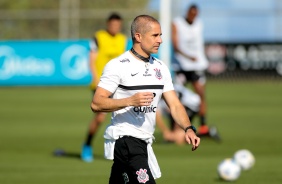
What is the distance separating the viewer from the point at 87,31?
43500mm

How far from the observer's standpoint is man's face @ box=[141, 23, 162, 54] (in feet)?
28.5

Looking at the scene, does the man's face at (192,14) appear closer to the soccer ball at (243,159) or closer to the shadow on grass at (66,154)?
the shadow on grass at (66,154)

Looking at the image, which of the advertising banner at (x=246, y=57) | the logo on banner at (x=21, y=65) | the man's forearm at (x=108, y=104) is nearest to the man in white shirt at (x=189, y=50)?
the man's forearm at (x=108, y=104)

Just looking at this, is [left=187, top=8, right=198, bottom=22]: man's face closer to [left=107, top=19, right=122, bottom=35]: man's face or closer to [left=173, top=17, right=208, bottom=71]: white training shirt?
[left=173, top=17, right=208, bottom=71]: white training shirt

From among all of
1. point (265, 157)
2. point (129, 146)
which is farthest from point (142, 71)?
point (265, 157)

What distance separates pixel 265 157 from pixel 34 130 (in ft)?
22.6

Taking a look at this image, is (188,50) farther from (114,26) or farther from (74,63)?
(74,63)

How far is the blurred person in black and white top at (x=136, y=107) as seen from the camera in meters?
8.59

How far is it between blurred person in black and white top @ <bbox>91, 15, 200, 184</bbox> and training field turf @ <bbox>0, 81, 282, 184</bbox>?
3.58 metres

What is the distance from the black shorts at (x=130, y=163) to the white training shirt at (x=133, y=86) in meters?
0.09

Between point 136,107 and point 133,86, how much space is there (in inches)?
9.9

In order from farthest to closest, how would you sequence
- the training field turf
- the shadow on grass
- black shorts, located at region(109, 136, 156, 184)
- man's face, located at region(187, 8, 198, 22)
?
man's face, located at region(187, 8, 198, 22) < the shadow on grass < the training field turf < black shorts, located at region(109, 136, 156, 184)

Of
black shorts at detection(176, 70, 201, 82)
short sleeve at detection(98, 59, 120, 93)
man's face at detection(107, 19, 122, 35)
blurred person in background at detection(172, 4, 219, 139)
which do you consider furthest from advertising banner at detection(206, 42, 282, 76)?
short sleeve at detection(98, 59, 120, 93)

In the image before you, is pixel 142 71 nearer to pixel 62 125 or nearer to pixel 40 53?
pixel 62 125
